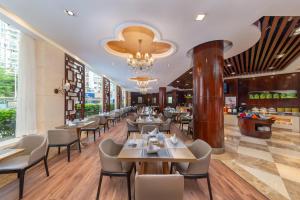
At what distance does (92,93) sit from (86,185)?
692cm

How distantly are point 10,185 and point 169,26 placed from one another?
447 cm

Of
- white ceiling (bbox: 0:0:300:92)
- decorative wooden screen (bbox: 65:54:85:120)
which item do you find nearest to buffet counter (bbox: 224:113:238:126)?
white ceiling (bbox: 0:0:300:92)

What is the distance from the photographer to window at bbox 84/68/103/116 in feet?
26.3

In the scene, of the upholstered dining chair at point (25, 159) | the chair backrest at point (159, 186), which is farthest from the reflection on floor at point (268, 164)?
the upholstered dining chair at point (25, 159)

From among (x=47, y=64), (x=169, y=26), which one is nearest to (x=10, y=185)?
(x=47, y=64)

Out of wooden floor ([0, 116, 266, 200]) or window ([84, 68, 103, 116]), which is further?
window ([84, 68, 103, 116])

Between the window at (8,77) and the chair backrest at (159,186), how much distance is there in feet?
13.0

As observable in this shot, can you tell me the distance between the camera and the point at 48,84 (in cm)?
458

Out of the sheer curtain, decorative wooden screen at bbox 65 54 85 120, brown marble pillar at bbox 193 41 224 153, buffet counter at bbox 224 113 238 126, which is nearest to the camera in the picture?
the sheer curtain

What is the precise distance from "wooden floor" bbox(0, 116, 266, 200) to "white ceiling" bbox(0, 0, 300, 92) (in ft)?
10.6

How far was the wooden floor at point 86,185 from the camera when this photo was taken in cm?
243

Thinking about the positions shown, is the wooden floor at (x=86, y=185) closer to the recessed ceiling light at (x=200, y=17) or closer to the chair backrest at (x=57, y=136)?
the chair backrest at (x=57, y=136)

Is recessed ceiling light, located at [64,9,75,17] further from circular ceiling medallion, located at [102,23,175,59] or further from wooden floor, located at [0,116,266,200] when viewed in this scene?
wooden floor, located at [0,116,266,200]

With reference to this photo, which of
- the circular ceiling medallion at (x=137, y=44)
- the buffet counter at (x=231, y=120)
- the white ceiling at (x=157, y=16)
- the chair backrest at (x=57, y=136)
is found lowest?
the buffet counter at (x=231, y=120)
